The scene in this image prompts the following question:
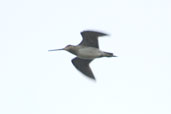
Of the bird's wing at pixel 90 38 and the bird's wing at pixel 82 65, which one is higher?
the bird's wing at pixel 90 38

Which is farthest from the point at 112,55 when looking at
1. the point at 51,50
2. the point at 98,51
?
the point at 51,50

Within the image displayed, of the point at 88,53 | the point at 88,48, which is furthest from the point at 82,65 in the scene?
the point at 88,53

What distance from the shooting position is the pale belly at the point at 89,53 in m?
30.1

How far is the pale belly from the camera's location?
30.1 m

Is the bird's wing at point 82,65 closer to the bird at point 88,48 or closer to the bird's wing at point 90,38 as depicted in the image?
the bird at point 88,48

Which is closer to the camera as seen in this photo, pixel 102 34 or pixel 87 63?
pixel 102 34

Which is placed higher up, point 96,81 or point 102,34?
point 102,34

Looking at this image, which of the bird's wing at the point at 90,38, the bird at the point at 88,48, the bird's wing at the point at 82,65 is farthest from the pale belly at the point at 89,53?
the bird's wing at the point at 82,65

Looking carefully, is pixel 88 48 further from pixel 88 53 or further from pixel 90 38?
pixel 90 38

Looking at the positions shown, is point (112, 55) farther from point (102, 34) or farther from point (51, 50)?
point (51, 50)

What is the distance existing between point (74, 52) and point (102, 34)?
4.46 feet

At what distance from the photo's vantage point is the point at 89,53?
30188 mm

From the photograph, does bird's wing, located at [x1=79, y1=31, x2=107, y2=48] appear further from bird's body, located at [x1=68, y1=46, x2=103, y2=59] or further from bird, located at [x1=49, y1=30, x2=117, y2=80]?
bird's body, located at [x1=68, y1=46, x2=103, y2=59]

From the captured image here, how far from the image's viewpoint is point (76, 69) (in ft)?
105
